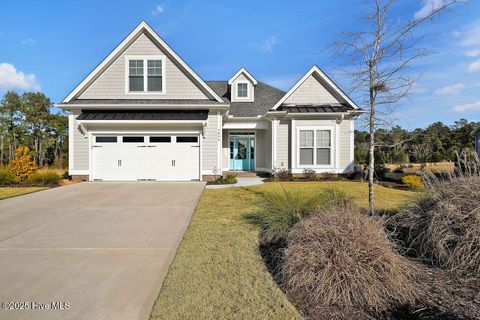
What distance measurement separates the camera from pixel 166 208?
7.80m

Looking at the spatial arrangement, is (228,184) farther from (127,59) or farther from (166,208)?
(127,59)

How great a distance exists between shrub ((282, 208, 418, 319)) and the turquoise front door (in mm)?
13644

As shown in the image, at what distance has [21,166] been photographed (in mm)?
13438

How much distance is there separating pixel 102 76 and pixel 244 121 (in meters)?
8.45

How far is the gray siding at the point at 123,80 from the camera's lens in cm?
1415

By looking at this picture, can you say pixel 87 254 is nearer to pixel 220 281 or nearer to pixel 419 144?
pixel 220 281

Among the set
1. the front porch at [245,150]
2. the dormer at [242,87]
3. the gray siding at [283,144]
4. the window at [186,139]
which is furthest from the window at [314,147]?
the window at [186,139]

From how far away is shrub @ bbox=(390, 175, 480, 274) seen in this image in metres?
3.55

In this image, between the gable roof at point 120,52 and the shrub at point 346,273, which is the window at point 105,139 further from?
the shrub at point 346,273

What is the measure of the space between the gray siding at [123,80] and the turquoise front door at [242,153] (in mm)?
4920

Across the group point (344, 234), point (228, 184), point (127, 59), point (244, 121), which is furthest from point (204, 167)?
point (344, 234)

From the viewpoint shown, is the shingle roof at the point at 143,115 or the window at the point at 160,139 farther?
the window at the point at 160,139

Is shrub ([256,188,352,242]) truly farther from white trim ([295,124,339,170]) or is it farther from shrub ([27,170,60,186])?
shrub ([27,170,60,186])

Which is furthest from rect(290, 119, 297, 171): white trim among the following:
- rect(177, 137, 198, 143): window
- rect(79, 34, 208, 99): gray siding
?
rect(79, 34, 208, 99): gray siding
